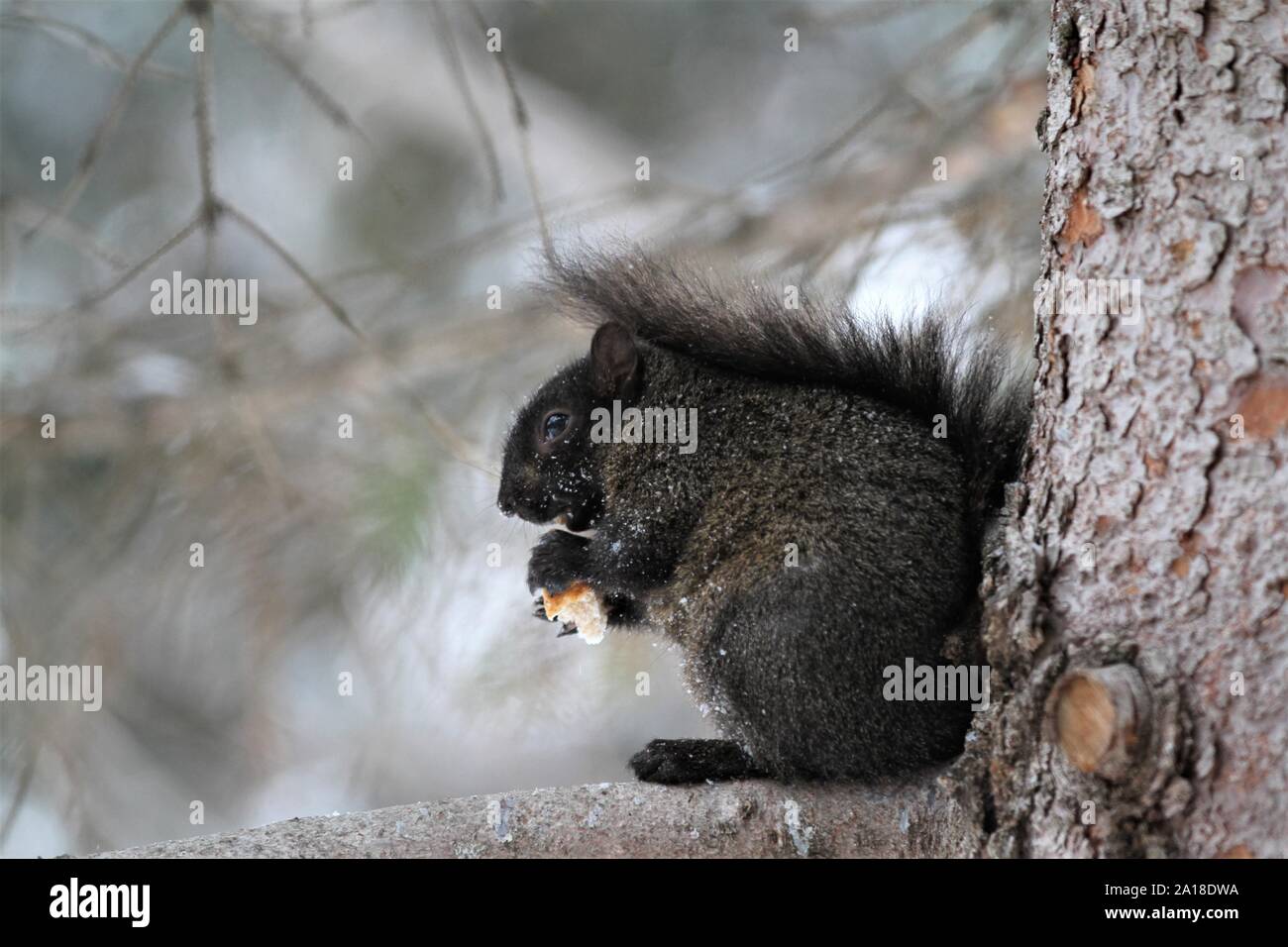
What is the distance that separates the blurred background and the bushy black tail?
0.08 metres

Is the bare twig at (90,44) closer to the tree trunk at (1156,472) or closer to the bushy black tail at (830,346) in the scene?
the bushy black tail at (830,346)

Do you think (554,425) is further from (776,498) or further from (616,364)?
(776,498)

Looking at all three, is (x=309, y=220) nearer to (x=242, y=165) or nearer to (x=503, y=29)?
(x=242, y=165)

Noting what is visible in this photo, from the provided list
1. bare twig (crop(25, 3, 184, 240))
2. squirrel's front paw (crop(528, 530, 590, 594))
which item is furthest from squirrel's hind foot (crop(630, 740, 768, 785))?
bare twig (crop(25, 3, 184, 240))

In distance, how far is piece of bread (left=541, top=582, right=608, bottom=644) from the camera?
242cm

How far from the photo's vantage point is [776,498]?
215cm

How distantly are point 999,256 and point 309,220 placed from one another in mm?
4384

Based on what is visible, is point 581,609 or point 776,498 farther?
point 581,609

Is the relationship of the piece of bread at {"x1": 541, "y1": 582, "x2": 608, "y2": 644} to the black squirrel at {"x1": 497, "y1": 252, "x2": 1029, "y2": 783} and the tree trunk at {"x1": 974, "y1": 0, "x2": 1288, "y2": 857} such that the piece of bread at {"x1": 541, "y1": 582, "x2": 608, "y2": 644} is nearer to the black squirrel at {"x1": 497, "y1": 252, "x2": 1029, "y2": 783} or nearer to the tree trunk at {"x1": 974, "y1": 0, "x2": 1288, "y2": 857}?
the black squirrel at {"x1": 497, "y1": 252, "x2": 1029, "y2": 783}

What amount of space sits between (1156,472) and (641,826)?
91 centimetres

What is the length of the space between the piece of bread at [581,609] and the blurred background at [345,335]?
13 centimetres

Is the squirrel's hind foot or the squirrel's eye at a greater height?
the squirrel's eye

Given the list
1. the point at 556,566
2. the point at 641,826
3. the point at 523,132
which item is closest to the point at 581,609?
the point at 556,566

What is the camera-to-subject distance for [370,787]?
4352 mm
